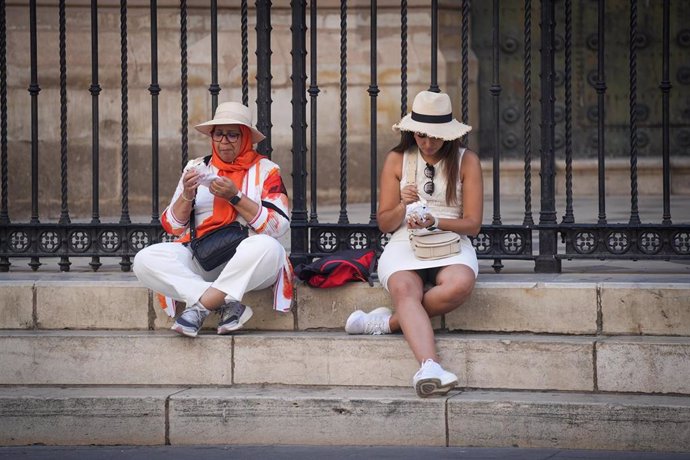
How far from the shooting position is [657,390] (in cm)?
725

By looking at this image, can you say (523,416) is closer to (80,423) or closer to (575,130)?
(80,423)

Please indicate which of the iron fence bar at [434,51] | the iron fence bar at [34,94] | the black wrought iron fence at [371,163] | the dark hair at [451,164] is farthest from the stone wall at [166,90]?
the dark hair at [451,164]

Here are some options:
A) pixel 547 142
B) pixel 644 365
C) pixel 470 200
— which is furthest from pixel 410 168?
pixel 644 365

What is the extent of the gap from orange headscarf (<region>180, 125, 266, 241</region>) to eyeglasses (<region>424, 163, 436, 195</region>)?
91 centimetres

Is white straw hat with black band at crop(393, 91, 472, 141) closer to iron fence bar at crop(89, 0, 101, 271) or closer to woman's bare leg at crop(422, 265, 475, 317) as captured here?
woman's bare leg at crop(422, 265, 475, 317)

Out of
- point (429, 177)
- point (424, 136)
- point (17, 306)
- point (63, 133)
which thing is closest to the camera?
point (424, 136)

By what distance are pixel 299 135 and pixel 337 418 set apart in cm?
192

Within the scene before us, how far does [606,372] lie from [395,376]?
104 centimetres

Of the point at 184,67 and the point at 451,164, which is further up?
the point at 184,67

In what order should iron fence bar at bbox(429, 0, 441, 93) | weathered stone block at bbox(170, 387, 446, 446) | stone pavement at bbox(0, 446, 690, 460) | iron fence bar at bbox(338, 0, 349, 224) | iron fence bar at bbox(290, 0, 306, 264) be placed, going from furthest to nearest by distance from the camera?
iron fence bar at bbox(290, 0, 306, 264) < iron fence bar at bbox(338, 0, 349, 224) < iron fence bar at bbox(429, 0, 441, 93) < weathered stone block at bbox(170, 387, 446, 446) < stone pavement at bbox(0, 446, 690, 460)

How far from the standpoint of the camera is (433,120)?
772cm

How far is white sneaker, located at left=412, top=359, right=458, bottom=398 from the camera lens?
713 centimetres

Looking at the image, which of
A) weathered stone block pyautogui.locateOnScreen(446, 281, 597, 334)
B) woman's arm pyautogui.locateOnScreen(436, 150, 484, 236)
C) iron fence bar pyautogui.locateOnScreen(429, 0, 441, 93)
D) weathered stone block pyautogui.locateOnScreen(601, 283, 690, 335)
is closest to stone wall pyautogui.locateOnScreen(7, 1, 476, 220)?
iron fence bar pyautogui.locateOnScreen(429, 0, 441, 93)

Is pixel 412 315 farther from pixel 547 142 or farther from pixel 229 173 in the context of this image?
pixel 547 142
